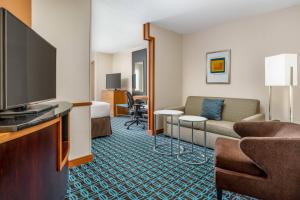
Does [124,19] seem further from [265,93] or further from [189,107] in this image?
[265,93]

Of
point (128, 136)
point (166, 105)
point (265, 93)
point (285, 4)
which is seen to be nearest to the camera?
point (285, 4)

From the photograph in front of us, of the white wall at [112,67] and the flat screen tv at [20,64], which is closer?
the flat screen tv at [20,64]

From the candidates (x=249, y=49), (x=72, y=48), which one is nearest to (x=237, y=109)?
(x=249, y=49)

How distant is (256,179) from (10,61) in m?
1.85

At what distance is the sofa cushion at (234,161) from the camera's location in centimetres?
149

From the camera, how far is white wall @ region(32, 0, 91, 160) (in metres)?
2.20

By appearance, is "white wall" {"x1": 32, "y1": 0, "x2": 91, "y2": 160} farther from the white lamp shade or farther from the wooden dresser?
the wooden dresser

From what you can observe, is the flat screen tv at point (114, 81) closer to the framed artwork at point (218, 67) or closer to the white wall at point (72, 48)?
the framed artwork at point (218, 67)

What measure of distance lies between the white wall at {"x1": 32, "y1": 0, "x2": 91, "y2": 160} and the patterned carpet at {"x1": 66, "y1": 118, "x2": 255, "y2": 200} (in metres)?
0.39

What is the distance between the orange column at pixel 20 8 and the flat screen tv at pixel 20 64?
665 millimetres

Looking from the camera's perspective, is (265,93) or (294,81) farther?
(265,93)

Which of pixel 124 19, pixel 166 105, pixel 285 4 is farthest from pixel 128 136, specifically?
pixel 285 4

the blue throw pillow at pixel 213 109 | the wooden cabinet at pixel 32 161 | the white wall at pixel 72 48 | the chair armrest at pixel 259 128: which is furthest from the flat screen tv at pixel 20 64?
the blue throw pillow at pixel 213 109

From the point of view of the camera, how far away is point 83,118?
Answer: 251 cm
